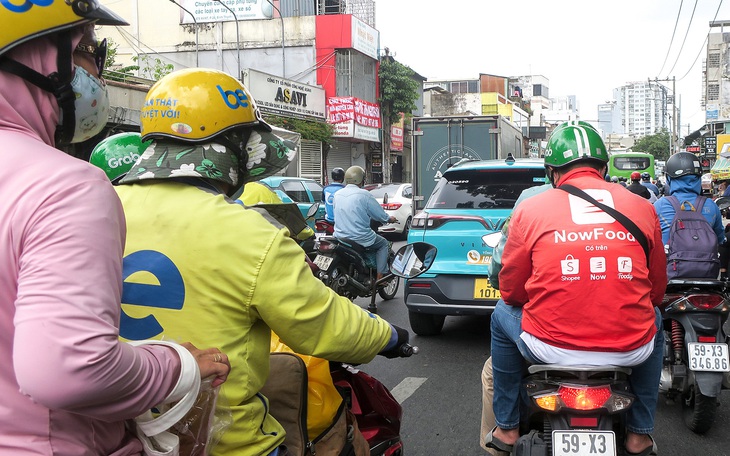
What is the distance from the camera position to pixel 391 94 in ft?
101

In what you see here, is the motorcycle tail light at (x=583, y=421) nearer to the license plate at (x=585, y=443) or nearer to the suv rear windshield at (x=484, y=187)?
the license plate at (x=585, y=443)

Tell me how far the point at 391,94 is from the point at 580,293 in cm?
2903

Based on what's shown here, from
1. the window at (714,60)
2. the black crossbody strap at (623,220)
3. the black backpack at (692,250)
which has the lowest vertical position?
the black backpack at (692,250)

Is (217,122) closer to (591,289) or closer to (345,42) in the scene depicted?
(591,289)

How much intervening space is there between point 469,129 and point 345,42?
50.4ft

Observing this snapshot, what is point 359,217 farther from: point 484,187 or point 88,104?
point 88,104

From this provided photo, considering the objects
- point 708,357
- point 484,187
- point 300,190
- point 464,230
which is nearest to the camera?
point 708,357

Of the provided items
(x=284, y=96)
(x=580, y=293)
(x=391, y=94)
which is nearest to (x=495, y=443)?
(x=580, y=293)

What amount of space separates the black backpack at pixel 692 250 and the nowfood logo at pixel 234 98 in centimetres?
336

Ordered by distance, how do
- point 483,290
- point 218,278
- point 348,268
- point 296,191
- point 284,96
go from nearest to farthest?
1. point 218,278
2. point 483,290
3. point 348,268
4. point 296,191
5. point 284,96

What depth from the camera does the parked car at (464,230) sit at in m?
5.66

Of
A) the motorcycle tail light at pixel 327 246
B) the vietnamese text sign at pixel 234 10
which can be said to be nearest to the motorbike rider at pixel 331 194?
the motorcycle tail light at pixel 327 246

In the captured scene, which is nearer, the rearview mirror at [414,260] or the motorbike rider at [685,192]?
the rearview mirror at [414,260]

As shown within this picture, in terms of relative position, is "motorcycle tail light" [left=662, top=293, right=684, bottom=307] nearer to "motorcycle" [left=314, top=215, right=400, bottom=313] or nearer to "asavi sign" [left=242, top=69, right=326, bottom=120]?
"motorcycle" [left=314, top=215, right=400, bottom=313]
